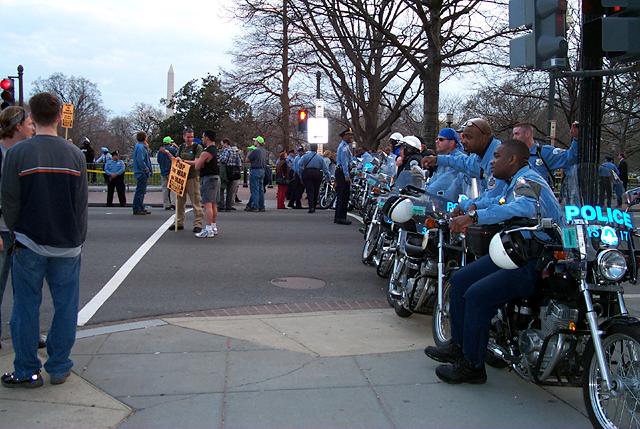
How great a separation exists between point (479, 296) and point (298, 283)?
4140mm

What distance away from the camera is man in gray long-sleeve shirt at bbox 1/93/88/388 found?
4.20 meters

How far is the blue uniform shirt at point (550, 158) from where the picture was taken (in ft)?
22.8

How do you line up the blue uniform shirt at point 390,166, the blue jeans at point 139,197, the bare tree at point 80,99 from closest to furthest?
the blue uniform shirt at point 390,166
the blue jeans at point 139,197
the bare tree at point 80,99

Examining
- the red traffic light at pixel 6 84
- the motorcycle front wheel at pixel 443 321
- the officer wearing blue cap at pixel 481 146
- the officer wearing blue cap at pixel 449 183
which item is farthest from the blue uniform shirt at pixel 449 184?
the red traffic light at pixel 6 84

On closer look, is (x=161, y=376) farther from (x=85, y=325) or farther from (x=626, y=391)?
(x=626, y=391)

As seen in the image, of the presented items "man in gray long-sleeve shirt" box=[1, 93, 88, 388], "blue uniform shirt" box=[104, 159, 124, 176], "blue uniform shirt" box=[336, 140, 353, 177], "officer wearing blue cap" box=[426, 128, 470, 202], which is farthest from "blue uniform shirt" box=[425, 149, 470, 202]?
"blue uniform shirt" box=[104, 159, 124, 176]

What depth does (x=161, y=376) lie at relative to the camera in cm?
464

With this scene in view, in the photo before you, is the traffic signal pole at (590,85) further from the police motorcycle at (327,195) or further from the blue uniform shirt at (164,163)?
the police motorcycle at (327,195)

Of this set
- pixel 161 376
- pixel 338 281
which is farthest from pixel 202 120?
pixel 161 376

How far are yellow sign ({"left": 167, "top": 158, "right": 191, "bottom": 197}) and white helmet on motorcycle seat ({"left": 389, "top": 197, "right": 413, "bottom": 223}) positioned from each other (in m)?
6.35

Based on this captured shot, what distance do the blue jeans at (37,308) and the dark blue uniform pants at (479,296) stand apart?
8.96ft

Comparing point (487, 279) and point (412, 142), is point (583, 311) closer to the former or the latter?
point (487, 279)

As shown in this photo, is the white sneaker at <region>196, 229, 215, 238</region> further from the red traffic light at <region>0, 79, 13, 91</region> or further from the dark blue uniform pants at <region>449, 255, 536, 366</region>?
the red traffic light at <region>0, 79, 13, 91</region>

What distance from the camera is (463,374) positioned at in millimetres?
4457
